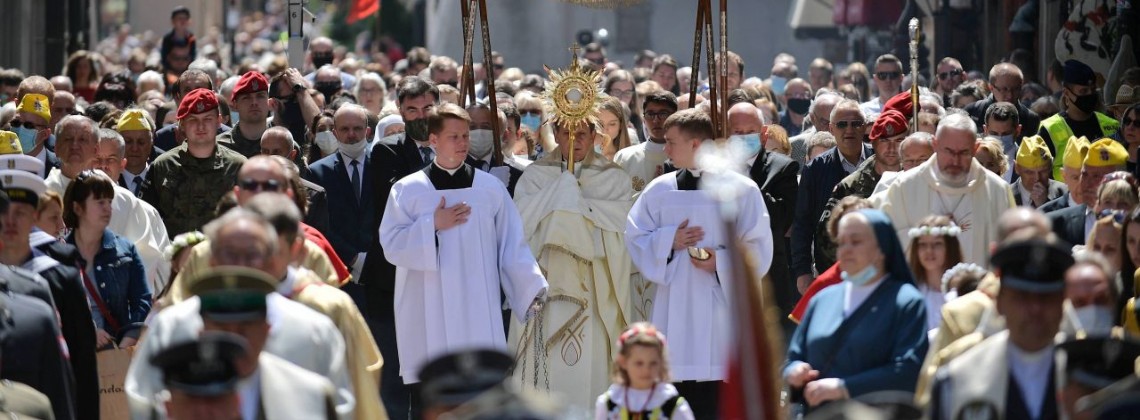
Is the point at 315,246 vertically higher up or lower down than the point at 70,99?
lower down

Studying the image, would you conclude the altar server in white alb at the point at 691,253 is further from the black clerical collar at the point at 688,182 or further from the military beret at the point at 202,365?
the military beret at the point at 202,365

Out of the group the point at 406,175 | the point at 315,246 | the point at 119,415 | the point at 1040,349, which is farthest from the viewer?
the point at 406,175

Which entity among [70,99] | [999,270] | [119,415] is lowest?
[119,415]

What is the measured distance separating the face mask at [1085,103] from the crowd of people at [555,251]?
2cm

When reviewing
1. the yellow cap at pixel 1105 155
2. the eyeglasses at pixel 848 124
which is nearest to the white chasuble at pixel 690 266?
the yellow cap at pixel 1105 155

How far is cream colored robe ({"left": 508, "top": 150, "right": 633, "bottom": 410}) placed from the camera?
10930 mm

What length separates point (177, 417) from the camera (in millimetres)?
5750

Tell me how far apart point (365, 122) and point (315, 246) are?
14.6 ft

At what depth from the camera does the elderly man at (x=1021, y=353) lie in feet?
20.2

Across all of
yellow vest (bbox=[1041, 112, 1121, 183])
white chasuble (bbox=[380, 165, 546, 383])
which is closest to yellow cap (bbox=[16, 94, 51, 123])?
white chasuble (bbox=[380, 165, 546, 383])

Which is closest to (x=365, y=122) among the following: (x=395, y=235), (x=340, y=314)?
(x=395, y=235)

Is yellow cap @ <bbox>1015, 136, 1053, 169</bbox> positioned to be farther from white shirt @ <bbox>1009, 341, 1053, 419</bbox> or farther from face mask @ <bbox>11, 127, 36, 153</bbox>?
face mask @ <bbox>11, 127, 36, 153</bbox>

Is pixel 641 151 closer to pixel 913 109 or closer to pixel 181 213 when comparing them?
pixel 913 109

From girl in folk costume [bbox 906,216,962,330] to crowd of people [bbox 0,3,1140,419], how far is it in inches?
0.4
